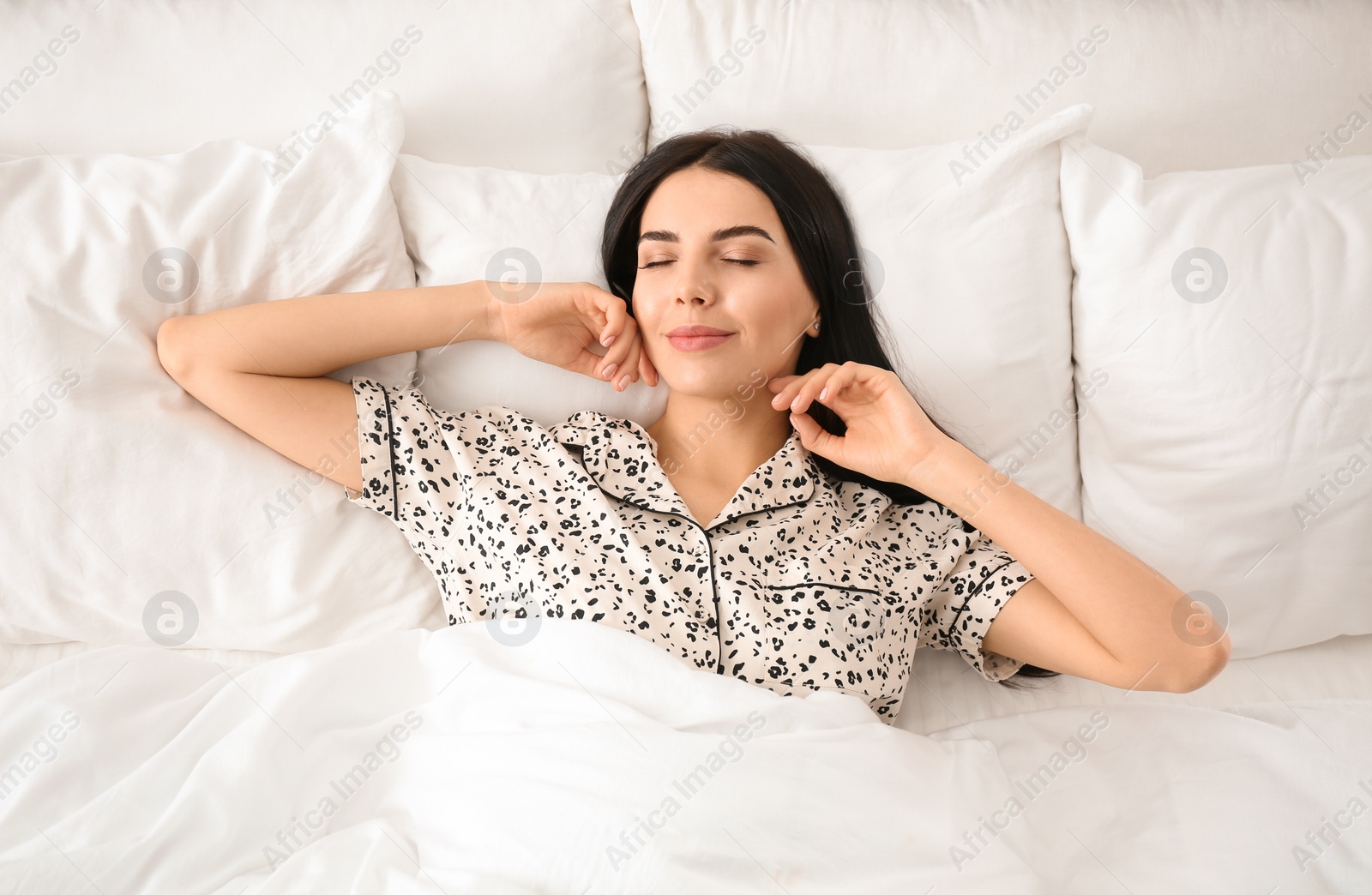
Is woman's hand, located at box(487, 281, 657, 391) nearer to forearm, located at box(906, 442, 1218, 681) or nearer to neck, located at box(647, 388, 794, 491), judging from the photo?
neck, located at box(647, 388, 794, 491)

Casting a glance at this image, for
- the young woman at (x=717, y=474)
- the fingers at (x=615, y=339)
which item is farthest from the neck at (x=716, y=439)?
the fingers at (x=615, y=339)

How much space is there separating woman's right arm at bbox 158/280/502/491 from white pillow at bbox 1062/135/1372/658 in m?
1.13

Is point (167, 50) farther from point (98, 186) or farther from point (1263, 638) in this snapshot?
point (1263, 638)

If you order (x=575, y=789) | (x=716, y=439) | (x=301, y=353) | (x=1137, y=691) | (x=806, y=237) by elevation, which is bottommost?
(x=1137, y=691)

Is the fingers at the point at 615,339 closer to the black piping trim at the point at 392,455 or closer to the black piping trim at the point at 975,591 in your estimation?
the black piping trim at the point at 392,455

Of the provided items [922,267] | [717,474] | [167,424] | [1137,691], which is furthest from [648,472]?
[1137,691]

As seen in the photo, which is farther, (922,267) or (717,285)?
(922,267)

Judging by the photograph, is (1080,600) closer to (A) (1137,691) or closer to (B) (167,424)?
(A) (1137,691)

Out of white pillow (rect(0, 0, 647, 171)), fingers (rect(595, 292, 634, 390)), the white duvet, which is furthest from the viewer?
white pillow (rect(0, 0, 647, 171))

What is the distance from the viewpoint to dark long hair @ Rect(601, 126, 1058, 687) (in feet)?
5.12

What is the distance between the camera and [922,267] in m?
1.67

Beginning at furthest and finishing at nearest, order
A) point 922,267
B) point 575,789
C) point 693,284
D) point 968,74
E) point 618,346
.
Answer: point 968,74, point 922,267, point 618,346, point 693,284, point 575,789

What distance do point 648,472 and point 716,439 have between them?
0.48ft

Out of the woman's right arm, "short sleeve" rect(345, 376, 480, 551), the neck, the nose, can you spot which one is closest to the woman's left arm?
the neck
